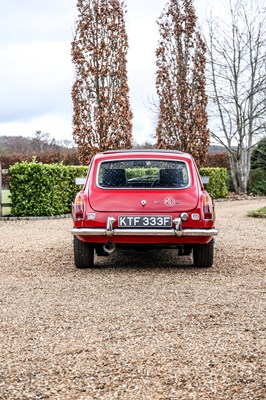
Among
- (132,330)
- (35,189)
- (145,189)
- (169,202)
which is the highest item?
(145,189)

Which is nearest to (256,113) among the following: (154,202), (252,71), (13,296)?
(252,71)

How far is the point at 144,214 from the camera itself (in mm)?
7281

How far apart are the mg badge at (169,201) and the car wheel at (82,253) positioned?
3.60 feet

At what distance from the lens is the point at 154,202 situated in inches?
289

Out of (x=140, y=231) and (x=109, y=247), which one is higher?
(x=140, y=231)

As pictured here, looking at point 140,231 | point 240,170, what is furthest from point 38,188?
point 240,170

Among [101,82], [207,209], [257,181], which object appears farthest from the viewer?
[257,181]

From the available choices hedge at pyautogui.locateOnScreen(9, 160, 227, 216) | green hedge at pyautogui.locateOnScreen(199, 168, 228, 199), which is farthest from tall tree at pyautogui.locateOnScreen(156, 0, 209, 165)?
hedge at pyautogui.locateOnScreen(9, 160, 227, 216)

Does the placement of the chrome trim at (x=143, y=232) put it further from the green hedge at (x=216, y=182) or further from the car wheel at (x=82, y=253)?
the green hedge at (x=216, y=182)

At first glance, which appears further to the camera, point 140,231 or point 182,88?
point 182,88

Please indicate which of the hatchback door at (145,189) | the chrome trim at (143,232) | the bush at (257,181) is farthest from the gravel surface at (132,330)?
the bush at (257,181)

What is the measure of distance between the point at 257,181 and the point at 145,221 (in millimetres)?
23025

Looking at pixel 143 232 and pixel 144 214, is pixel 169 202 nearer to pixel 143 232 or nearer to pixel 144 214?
pixel 144 214

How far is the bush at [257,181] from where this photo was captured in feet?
95.2
